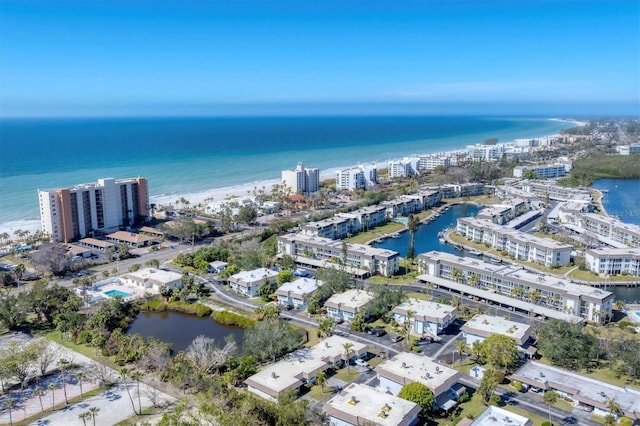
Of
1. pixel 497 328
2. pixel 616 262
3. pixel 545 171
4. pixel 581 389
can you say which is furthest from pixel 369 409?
pixel 545 171

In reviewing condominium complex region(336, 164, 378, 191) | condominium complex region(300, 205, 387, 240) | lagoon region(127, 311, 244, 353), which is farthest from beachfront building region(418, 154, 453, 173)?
lagoon region(127, 311, 244, 353)

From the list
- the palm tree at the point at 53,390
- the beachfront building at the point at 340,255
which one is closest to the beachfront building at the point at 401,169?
the beachfront building at the point at 340,255

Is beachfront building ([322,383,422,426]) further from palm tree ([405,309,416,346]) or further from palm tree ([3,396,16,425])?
palm tree ([3,396,16,425])

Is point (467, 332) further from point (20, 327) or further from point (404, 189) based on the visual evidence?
point (404, 189)

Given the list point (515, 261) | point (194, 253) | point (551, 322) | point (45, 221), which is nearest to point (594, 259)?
point (515, 261)

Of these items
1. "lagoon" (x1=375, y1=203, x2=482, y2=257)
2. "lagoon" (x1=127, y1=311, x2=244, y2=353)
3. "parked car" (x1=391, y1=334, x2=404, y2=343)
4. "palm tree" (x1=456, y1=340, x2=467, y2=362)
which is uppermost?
"palm tree" (x1=456, y1=340, x2=467, y2=362)

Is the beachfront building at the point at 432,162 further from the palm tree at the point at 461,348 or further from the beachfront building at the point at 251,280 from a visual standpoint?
Result: the palm tree at the point at 461,348
